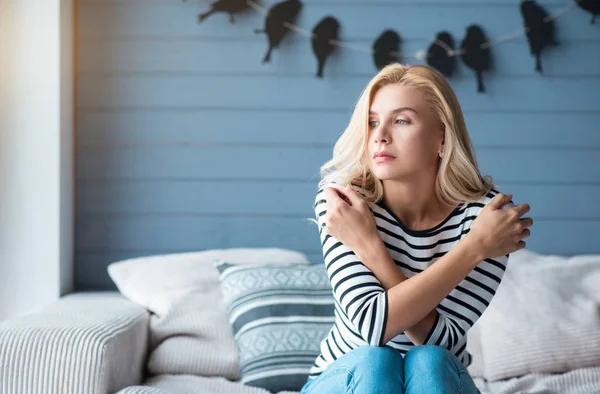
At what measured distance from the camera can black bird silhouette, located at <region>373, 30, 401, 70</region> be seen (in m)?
2.63

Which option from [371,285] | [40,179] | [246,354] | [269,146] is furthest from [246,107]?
[371,285]

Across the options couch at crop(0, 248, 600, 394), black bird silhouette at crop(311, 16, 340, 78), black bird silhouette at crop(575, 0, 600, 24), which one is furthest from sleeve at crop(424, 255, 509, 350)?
black bird silhouette at crop(575, 0, 600, 24)

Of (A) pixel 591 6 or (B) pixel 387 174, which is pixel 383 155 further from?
(A) pixel 591 6

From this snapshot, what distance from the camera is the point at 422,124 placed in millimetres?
1569

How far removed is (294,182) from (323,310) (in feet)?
2.13

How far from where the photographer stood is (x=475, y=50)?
263cm

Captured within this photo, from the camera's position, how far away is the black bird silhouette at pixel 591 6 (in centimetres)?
261

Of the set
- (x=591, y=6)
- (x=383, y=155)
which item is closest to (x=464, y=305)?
(x=383, y=155)

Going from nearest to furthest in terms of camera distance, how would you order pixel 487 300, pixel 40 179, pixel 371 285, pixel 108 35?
1. pixel 371 285
2. pixel 487 300
3. pixel 40 179
4. pixel 108 35

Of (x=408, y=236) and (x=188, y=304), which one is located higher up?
(x=408, y=236)

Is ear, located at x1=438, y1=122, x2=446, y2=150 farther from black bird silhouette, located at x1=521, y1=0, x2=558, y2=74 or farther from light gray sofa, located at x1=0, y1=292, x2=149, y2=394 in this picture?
black bird silhouette, located at x1=521, y1=0, x2=558, y2=74

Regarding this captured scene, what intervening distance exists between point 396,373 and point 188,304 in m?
0.97

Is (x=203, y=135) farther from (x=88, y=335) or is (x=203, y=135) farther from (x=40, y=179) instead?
(x=88, y=335)

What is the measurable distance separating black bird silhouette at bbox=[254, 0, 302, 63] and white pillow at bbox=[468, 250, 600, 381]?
1.12 metres
